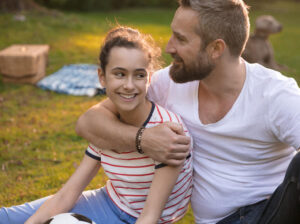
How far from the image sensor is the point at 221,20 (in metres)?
2.41

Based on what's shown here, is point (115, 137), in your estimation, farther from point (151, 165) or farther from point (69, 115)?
point (69, 115)

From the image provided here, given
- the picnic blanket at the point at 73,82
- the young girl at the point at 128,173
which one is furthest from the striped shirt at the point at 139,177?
the picnic blanket at the point at 73,82

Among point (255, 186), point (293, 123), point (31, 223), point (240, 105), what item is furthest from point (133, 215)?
point (293, 123)

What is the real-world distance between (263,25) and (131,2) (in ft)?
45.5

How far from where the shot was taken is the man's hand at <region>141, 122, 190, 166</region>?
2.19 m

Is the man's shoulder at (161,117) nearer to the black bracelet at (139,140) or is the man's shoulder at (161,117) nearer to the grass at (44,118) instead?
the black bracelet at (139,140)

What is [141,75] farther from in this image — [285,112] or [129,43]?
[285,112]

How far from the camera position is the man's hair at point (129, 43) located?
7.41 feet

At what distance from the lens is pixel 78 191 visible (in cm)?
254

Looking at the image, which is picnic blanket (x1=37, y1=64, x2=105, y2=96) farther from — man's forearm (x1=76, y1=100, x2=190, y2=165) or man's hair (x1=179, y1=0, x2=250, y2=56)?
man's hair (x1=179, y1=0, x2=250, y2=56)

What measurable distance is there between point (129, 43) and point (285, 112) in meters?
0.98

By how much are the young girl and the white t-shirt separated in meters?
0.14

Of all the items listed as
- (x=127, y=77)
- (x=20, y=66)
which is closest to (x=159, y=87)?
(x=127, y=77)

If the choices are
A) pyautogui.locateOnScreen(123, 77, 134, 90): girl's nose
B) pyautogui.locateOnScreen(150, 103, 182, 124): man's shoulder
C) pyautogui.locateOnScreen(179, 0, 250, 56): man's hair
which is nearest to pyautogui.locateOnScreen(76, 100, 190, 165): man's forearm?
pyautogui.locateOnScreen(150, 103, 182, 124): man's shoulder
